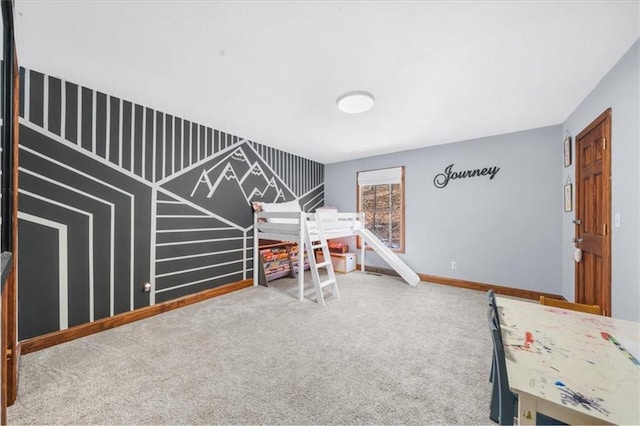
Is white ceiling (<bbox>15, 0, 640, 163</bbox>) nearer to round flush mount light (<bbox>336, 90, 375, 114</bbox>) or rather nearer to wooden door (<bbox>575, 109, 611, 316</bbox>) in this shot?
round flush mount light (<bbox>336, 90, 375, 114</bbox>)

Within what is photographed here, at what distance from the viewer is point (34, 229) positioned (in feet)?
6.91

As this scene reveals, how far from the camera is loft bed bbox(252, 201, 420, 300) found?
3.51 meters

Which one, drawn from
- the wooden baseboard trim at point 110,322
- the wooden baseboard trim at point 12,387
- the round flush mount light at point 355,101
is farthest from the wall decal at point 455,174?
the wooden baseboard trim at point 12,387

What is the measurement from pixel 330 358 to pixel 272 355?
47 cm

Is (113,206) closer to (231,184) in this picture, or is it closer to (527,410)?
(231,184)

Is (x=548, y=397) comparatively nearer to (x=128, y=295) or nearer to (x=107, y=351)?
(x=107, y=351)

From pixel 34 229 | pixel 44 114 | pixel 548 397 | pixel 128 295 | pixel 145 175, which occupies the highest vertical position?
pixel 44 114

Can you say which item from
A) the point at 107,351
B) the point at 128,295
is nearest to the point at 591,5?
the point at 107,351

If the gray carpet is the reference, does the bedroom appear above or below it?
above

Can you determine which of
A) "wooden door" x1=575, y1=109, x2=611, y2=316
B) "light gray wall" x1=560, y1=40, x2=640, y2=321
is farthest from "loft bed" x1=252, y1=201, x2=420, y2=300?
"light gray wall" x1=560, y1=40, x2=640, y2=321

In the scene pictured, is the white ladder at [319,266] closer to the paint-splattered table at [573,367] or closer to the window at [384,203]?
the window at [384,203]

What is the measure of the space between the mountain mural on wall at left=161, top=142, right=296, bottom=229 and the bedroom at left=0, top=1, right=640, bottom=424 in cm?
2

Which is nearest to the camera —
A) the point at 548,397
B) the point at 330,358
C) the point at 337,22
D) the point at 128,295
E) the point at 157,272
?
the point at 548,397

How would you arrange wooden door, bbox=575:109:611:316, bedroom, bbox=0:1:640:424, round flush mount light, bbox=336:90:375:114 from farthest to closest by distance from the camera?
round flush mount light, bbox=336:90:375:114 < wooden door, bbox=575:109:611:316 < bedroom, bbox=0:1:640:424
